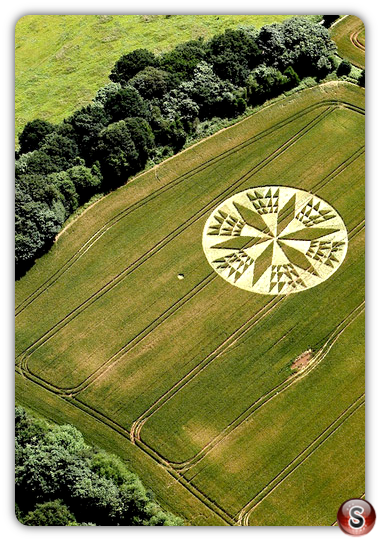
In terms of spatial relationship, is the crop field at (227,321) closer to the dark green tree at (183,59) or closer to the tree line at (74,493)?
the tree line at (74,493)

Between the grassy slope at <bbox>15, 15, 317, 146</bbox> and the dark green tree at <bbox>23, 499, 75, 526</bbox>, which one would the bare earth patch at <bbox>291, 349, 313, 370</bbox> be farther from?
the grassy slope at <bbox>15, 15, 317, 146</bbox>

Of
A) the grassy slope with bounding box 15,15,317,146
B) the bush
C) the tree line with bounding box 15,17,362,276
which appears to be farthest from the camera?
the grassy slope with bounding box 15,15,317,146

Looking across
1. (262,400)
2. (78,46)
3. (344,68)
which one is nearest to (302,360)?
(262,400)

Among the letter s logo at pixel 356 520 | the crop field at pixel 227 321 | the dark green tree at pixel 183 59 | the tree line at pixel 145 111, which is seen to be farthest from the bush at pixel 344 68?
the letter s logo at pixel 356 520

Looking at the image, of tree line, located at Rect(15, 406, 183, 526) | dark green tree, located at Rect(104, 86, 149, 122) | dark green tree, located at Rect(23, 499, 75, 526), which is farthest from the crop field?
dark green tree, located at Rect(23, 499, 75, 526)

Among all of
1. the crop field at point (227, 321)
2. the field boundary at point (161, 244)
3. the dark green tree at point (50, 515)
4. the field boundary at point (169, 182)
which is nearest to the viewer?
the dark green tree at point (50, 515)

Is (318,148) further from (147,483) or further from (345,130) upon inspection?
(147,483)
